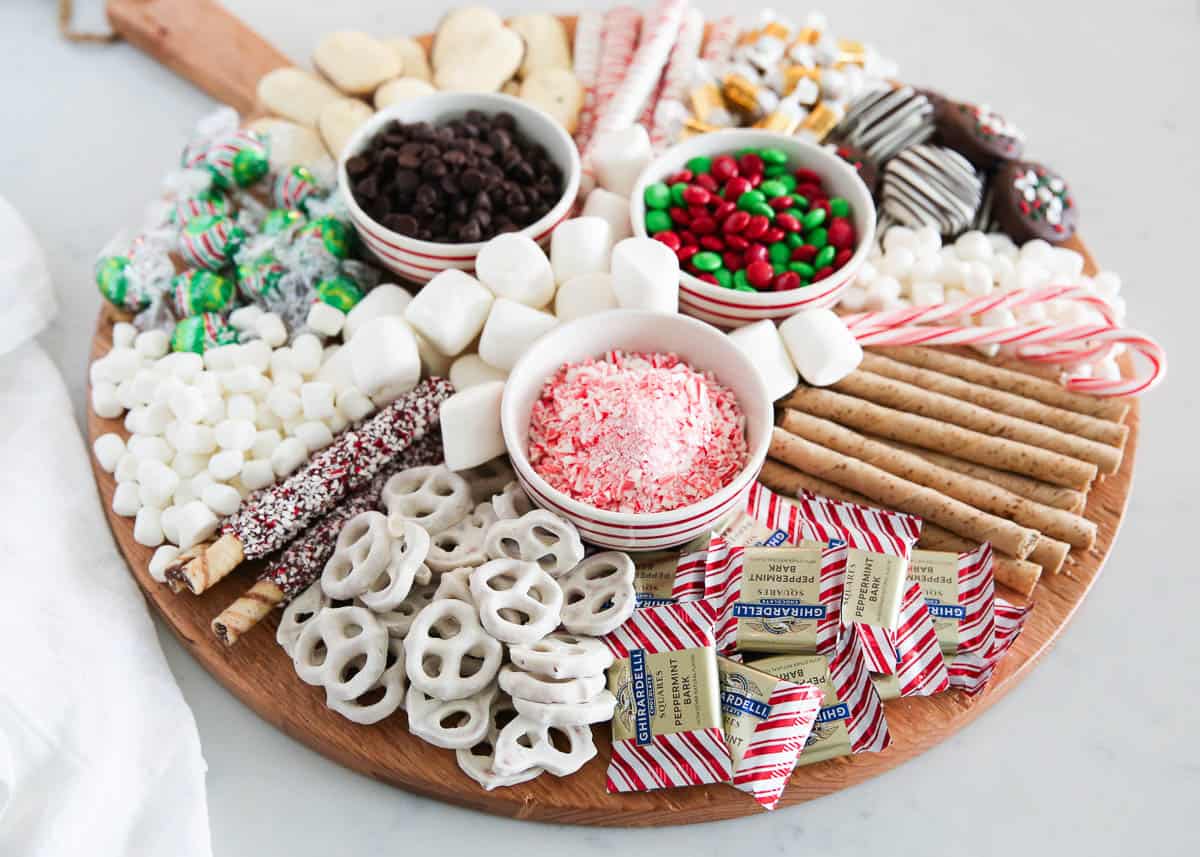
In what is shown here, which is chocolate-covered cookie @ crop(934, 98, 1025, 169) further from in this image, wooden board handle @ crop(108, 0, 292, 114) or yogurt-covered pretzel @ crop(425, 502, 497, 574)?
wooden board handle @ crop(108, 0, 292, 114)

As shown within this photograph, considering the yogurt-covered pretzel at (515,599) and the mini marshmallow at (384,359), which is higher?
the mini marshmallow at (384,359)

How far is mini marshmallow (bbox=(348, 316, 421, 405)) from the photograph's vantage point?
87.4 inches

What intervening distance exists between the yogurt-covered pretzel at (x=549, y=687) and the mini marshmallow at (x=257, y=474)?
0.67 m

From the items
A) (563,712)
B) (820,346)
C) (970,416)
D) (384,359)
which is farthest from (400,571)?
(970,416)

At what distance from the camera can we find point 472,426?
210 centimetres

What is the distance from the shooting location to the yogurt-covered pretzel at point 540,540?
198 cm

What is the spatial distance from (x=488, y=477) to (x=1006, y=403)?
1.12 metres

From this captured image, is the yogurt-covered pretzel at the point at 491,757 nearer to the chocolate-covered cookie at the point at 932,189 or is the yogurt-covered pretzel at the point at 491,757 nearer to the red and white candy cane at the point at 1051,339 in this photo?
the red and white candy cane at the point at 1051,339

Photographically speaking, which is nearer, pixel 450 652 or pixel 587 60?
pixel 450 652

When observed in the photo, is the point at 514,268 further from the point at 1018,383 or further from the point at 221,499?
the point at 1018,383

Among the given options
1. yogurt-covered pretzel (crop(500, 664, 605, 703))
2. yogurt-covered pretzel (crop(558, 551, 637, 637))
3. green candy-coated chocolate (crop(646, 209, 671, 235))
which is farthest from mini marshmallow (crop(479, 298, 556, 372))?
yogurt-covered pretzel (crop(500, 664, 605, 703))

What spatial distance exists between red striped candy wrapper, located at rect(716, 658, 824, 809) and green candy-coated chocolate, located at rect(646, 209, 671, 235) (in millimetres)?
1049

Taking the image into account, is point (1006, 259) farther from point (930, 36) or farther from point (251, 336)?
point (251, 336)

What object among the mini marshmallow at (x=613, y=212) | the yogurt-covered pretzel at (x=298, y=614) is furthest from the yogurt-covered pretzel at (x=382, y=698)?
the mini marshmallow at (x=613, y=212)
